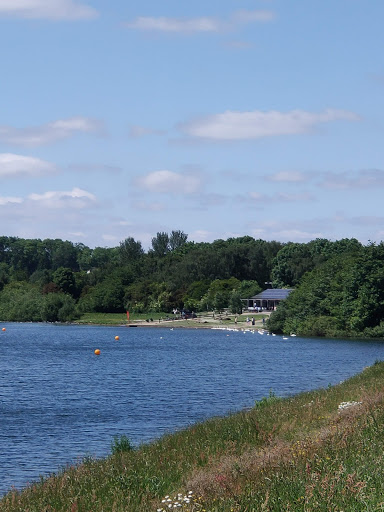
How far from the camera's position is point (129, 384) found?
59219 mm

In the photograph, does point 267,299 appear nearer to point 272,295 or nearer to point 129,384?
point 272,295

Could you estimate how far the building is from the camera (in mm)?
191375

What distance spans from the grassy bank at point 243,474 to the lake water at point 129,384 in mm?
6883

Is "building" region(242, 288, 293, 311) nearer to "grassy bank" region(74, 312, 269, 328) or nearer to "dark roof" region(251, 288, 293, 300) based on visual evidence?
"dark roof" region(251, 288, 293, 300)

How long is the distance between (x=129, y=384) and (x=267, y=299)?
136m

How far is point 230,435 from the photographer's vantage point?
2322 centimetres

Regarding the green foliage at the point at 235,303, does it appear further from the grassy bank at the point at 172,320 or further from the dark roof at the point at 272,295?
the dark roof at the point at 272,295

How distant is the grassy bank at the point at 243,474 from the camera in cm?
1156

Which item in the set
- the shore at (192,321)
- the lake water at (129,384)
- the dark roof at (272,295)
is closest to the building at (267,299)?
the dark roof at (272,295)

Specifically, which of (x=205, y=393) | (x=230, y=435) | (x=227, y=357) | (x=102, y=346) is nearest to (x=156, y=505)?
(x=230, y=435)

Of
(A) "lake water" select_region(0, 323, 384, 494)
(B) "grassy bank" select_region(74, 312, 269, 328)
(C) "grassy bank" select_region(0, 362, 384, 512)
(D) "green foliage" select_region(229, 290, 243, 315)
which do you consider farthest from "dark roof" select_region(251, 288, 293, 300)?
(C) "grassy bank" select_region(0, 362, 384, 512)

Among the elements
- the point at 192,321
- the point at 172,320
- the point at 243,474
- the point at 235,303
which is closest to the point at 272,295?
the point at 235,303

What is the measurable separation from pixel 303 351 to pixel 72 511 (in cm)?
8077

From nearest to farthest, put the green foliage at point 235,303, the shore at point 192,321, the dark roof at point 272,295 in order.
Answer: the shore at point 192,321 < the green foliage at point 235,303 < the dark roof at point 272,295
